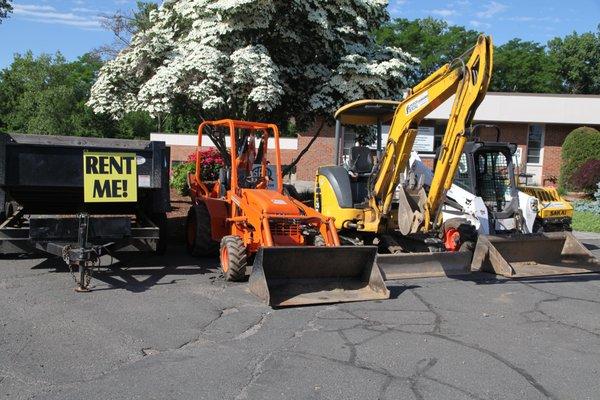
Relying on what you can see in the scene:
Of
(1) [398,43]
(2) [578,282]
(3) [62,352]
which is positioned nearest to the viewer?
(3) [62,352]

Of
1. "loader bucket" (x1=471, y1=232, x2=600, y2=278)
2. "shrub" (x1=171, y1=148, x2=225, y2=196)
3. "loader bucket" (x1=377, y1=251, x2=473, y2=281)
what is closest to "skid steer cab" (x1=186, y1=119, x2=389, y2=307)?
"loader bucket" (x1=377, y1=251, x2=473, y2=281)

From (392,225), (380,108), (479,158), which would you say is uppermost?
(380,108)

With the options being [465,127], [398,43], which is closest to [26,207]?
[465,127]

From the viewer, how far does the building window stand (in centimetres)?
2809

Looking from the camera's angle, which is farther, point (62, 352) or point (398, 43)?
point (398, 43)

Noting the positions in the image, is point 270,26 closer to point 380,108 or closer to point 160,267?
point 380,108

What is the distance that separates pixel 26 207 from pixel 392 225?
5.84 m

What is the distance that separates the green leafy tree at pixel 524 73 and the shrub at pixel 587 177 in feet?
123

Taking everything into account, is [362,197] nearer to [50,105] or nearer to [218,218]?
[218,218]

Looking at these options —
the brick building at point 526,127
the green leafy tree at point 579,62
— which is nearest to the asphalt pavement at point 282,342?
the brick building at point 526,127

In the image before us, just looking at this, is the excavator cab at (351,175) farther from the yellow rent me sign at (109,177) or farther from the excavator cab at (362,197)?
the yellow rent me sign at (109,177)

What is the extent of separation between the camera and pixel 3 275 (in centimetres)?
809

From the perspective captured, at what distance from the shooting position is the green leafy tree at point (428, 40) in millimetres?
53375

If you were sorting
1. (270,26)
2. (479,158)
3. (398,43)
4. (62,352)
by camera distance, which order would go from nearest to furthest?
(62,352)
(479,158)
(270,26)
(398,43)
